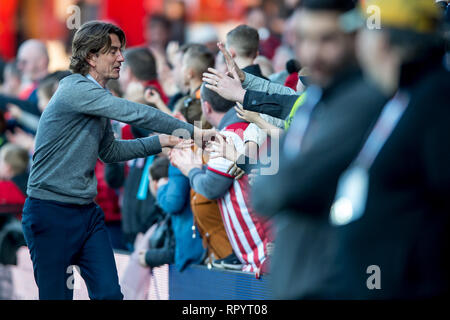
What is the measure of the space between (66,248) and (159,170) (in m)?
1.95

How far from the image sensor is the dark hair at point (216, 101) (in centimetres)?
555

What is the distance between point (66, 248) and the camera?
470cm

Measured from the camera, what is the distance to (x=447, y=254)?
8.54ft

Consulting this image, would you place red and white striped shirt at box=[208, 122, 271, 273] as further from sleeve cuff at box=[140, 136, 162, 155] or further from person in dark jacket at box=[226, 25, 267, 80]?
person in dark jacket at box=[226, 25, 267, 80]

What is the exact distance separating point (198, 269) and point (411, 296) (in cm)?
363

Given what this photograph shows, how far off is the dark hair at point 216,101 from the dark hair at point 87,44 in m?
0.96

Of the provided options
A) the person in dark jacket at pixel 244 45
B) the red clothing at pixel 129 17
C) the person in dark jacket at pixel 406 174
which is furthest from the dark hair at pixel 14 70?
the person in dark jacket at pixel 406 174

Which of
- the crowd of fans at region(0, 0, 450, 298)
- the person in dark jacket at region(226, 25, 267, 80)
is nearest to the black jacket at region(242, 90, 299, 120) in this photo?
the crowd of fans at region(0, 0, 450, 298)

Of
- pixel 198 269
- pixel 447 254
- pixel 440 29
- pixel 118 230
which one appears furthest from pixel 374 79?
pixel 118 230

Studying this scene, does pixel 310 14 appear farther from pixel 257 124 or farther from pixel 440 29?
pixel 257 124

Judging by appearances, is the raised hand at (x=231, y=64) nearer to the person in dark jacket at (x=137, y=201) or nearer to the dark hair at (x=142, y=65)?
the person in dark jacket at (x=137, y=201)

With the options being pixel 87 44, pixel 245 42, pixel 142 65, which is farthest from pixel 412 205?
pixel 142 65

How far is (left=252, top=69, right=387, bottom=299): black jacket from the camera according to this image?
2.55 meters

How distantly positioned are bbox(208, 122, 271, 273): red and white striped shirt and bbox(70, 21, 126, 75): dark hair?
1162 millimetres
